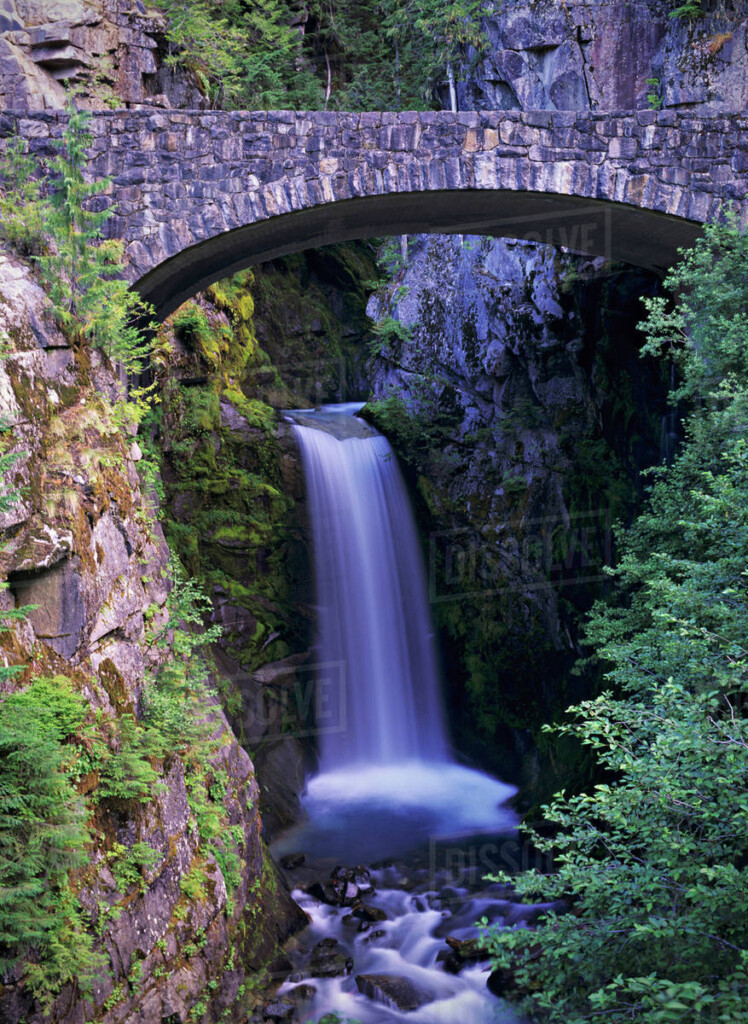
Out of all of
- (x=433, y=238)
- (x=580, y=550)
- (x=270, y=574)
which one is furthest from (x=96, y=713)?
(x=433, y=238)

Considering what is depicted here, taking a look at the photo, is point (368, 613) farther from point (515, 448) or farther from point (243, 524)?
point (515, 448)

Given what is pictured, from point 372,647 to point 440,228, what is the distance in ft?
23.1

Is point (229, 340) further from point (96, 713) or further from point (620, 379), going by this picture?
point (96, 713)

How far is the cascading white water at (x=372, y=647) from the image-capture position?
39.4 ft

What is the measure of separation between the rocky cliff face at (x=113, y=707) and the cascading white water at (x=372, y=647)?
197 inches

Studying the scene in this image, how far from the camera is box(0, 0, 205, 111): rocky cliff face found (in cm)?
1163

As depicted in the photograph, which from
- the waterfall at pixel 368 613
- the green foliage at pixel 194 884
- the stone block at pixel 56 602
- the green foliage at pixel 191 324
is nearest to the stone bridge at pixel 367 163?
the green foliage at pixel 191 324

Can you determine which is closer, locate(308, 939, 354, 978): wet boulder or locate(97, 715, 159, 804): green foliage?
locate(97, 715, 159, 804): green foliage

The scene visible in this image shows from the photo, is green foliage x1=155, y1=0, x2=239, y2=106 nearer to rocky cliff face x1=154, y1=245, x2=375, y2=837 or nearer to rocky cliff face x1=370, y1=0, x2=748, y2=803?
rocky cliff face x1=154, y1=245, x2=375, y2=837

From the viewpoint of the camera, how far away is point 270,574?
1271 cm

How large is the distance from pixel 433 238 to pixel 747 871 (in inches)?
539

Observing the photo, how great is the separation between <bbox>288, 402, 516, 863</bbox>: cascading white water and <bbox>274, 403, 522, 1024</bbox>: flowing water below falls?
2 cm

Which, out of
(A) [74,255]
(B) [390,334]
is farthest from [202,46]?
(A) [74,255]

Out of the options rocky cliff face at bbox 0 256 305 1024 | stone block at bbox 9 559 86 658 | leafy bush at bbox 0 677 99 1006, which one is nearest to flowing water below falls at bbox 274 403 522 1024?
rocky cliff face at bbox 0 256 305 1024
